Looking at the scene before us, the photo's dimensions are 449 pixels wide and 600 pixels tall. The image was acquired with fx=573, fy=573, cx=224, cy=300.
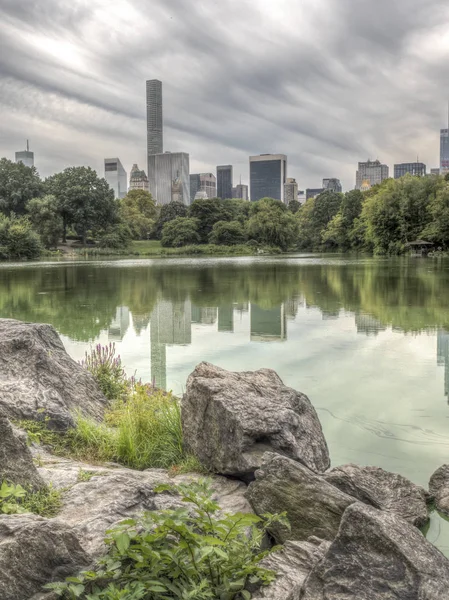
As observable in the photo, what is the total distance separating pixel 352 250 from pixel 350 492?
292 ft

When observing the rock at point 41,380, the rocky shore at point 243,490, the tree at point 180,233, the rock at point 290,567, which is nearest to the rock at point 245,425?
the rocky shore at point 243,490

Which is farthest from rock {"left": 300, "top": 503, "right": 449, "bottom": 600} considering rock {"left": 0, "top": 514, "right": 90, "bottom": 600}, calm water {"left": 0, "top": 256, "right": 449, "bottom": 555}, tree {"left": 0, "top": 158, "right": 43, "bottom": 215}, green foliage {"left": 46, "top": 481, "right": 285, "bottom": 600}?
tree {"left": 0, "top": 158, "right": 43, "bottom": 215}

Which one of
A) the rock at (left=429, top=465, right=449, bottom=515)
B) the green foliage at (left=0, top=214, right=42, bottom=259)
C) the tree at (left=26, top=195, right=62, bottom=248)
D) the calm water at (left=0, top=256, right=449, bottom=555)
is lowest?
the rock at (left=429, top=465, right=449, bottom=515)

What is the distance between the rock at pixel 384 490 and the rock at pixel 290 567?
3.56 ft

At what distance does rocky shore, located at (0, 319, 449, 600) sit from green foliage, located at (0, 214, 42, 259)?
196 ft

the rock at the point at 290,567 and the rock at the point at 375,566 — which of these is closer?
the rock at the point at 375,566

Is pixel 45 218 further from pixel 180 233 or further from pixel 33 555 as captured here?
pixel 33 555

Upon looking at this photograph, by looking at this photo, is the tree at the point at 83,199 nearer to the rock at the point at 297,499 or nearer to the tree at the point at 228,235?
the tree at the point at 228,235

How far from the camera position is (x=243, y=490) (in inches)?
194

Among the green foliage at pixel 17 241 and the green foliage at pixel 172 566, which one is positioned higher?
the green foliage at pixel 17 241

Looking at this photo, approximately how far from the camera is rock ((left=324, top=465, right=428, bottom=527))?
4.71 metres

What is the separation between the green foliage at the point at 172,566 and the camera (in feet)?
9.44

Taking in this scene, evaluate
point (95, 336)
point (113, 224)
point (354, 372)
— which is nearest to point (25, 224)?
point (113, 224)

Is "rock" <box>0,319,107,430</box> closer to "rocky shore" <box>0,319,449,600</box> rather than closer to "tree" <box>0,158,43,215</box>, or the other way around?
"rocky shore" <box>0,319,449,600</box>
